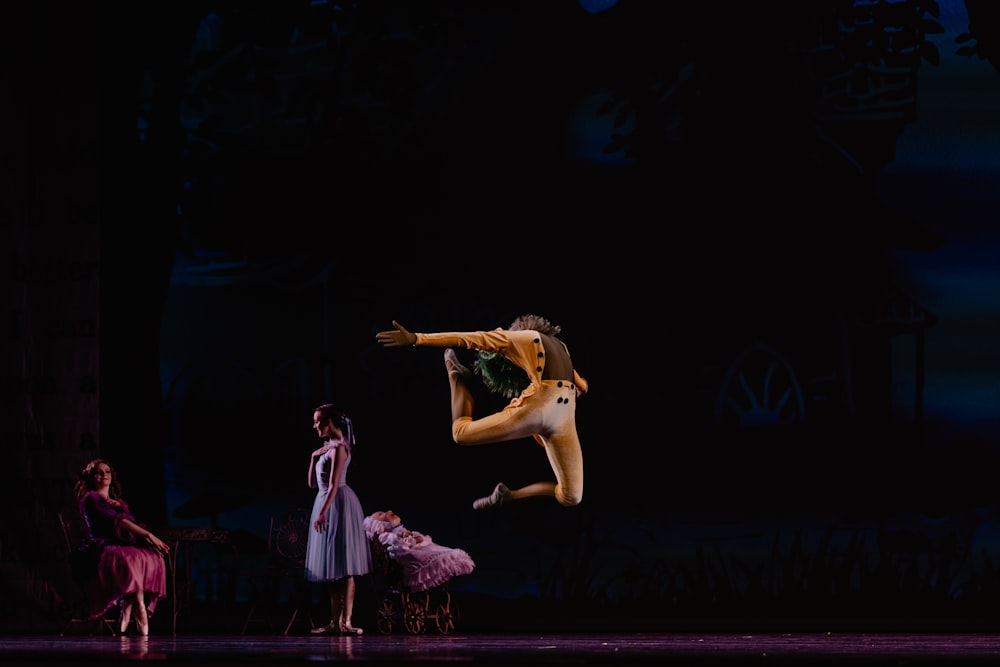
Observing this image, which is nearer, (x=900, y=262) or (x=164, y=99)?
(x=900, y=262)

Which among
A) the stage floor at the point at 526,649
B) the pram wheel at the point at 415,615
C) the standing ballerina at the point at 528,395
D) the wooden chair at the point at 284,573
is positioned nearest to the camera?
the stage floor at the point at 526,649

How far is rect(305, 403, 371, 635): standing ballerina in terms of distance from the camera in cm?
875

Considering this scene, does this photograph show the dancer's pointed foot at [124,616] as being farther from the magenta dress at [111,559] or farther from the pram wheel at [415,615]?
the pram wheel at [415,615]

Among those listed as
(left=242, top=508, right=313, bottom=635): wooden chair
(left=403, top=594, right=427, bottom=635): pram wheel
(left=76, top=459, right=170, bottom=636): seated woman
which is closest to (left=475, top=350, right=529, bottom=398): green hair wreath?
(left=403, top=594, right=427, bottom=635): pram wheel

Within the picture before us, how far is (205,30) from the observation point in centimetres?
1061

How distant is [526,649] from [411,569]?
1391 mm

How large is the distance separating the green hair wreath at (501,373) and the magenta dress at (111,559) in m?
2.15

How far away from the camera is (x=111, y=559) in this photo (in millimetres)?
8758

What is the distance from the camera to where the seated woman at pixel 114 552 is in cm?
877

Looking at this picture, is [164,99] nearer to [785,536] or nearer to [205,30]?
[205,30]

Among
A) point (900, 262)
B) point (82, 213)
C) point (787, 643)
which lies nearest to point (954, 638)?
point (787, 643)

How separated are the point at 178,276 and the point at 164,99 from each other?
116 centimetres

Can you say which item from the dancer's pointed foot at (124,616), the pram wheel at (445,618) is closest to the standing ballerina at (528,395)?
the pram wheel at (445,618)

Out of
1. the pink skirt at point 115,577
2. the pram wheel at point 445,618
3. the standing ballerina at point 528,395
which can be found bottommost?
the pram wheel at point 445,618
